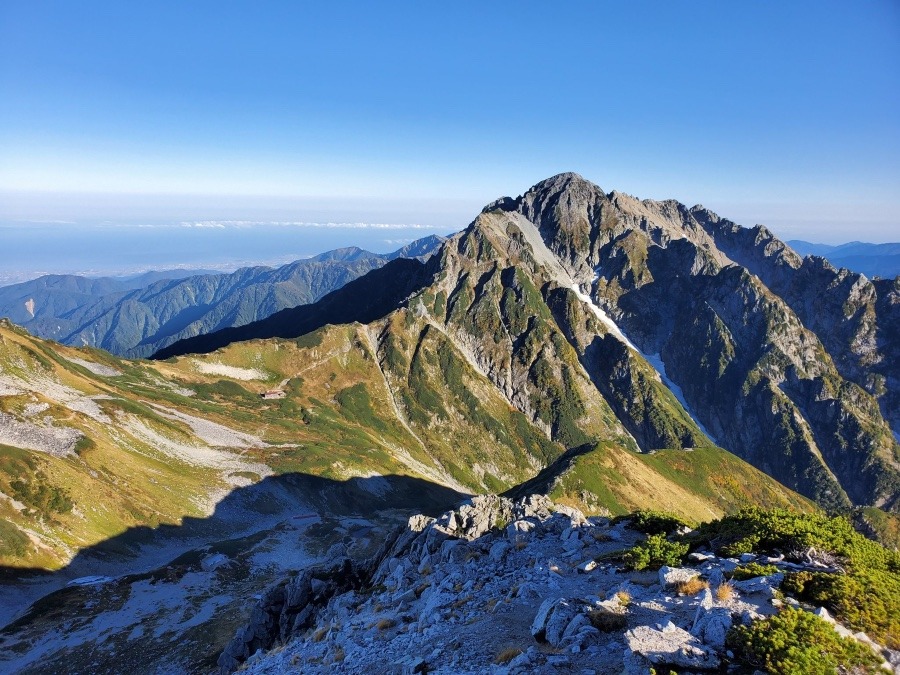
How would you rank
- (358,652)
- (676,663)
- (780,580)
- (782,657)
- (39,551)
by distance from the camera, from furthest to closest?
1. (39,551)
2. (358,652)
3. (780,580)
4. (676,663)
5. (782,657)

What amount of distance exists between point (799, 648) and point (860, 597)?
4.50 metres

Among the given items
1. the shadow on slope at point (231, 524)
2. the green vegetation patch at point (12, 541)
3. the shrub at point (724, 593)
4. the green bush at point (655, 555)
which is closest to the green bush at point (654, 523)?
the green bush at point (655, 555)

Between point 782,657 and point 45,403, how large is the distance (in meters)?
125

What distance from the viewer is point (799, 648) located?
11.9 m

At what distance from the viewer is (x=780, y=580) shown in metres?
16.8

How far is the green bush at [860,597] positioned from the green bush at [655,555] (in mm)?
6066

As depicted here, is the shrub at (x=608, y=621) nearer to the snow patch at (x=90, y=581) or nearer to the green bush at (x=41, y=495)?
the snow patch at (x=90, y=581)

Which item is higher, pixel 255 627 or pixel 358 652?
pixel 358 652

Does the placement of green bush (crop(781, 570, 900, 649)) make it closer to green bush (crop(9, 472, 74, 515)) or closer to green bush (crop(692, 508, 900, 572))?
green bush (crop(692, 508, 900, 572))

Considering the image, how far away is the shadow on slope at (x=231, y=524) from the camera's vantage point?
6153cm

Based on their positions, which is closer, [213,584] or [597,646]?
[597,646]

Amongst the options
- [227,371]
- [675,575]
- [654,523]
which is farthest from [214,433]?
[675,575]

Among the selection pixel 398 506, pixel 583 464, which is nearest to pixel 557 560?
pixel 583 464

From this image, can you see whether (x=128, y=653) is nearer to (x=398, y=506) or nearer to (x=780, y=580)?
(x=780, y=580)
